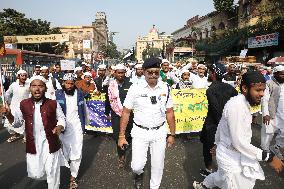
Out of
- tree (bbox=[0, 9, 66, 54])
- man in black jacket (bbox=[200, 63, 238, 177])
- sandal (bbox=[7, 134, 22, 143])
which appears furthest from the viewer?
tree (bbox=[0, 9, 66, 54])

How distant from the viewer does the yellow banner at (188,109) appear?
27.1ft

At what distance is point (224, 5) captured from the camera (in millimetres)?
36594

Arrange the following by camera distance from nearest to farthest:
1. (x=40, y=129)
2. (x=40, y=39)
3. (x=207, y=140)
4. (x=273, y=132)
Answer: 1. (x=40, y=129)
2. (x=207, y=140)
3. (x=273, y=132)
4. (x=40, y=39)

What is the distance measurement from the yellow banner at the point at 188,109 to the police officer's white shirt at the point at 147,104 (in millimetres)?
4068

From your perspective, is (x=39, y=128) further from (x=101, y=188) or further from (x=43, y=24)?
(x=43, y=24)

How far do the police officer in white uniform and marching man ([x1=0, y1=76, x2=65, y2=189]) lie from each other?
3.07 ft

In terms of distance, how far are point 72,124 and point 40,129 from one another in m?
1.22

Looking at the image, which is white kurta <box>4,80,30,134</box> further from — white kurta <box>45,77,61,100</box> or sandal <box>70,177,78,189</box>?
sandal <box>70,177,78,189</box>

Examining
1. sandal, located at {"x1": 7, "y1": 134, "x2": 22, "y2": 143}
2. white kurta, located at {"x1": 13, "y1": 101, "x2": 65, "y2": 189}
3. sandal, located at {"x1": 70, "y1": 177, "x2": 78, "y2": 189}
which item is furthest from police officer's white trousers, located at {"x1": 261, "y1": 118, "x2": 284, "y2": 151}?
sandal, located at {"x1": 7, "y1": 134, "x2": 22, "y2": 143}

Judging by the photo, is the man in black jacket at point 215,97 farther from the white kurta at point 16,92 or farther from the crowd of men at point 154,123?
the white kurta at point 16,92

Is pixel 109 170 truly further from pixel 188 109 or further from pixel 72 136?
pixel 188 109

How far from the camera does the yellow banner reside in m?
8.26

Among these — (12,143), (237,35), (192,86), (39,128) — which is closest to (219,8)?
(237,35)

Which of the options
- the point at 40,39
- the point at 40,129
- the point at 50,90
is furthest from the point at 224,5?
the point at 40,129
